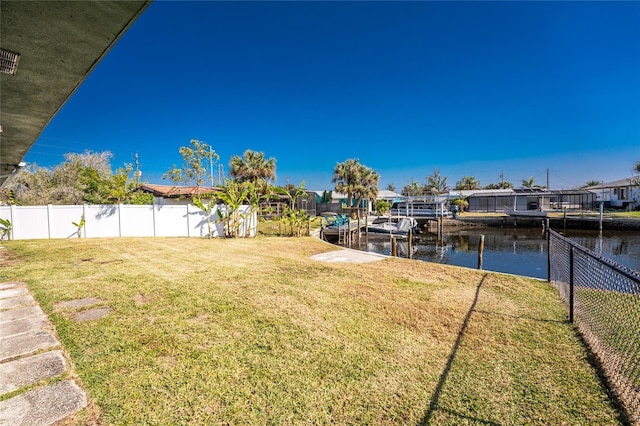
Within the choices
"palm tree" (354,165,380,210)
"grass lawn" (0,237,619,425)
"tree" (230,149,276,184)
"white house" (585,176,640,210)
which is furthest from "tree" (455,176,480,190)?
"grass lawn" (0,237,619,425)

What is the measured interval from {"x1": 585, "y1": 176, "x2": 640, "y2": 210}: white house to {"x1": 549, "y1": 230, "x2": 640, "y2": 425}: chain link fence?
1857 inches

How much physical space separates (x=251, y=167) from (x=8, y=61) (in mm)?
28991

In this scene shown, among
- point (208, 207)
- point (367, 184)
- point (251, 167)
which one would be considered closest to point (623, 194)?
point (367, 184)

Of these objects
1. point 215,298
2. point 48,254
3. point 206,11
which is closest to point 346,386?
point 215,298

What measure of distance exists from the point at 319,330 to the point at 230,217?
13.4m

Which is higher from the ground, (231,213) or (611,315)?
(231,213)

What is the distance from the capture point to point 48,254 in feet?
32.7

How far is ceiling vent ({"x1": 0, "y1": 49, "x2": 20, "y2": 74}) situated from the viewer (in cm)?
240

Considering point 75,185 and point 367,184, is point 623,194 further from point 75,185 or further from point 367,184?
point 75,185

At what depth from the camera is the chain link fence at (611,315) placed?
296cm

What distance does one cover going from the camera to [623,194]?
42156mm

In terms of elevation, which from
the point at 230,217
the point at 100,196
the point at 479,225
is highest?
the point at 100,196

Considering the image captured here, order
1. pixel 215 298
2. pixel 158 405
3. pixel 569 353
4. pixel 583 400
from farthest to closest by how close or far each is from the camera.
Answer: pixel 215 298 → pixel 569 353 → pixel 583 400 → pixel 158 405

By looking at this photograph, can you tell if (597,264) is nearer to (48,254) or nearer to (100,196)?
(48,254)
